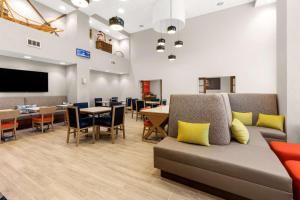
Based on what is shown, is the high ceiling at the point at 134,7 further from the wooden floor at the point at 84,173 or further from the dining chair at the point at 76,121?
the wooden floor at the point at 84,173

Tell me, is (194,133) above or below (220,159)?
above

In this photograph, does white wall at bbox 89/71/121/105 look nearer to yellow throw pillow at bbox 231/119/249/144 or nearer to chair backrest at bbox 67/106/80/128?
chair backrest at bbox 67/106/80/128

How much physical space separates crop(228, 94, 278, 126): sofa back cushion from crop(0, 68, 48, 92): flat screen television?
6912 millimetres

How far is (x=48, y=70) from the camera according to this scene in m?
6.01

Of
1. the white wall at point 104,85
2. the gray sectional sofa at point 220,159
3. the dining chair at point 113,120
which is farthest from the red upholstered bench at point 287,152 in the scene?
the white wall at point 104,85

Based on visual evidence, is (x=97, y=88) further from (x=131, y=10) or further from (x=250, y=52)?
(x=250, y=52)

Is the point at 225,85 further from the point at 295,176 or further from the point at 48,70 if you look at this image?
the point at 48,70

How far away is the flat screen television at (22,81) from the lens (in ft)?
16.0

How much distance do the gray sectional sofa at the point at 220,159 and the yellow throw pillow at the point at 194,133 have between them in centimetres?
9

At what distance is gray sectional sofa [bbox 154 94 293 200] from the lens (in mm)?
1412

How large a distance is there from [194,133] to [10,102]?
6225 mm

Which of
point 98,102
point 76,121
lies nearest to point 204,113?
point 76,121

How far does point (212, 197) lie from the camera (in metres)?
1.74

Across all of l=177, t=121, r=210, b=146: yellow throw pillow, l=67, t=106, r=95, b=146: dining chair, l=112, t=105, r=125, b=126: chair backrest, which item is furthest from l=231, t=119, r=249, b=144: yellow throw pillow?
l=67, t=106, r=95, b=146: dining chair
